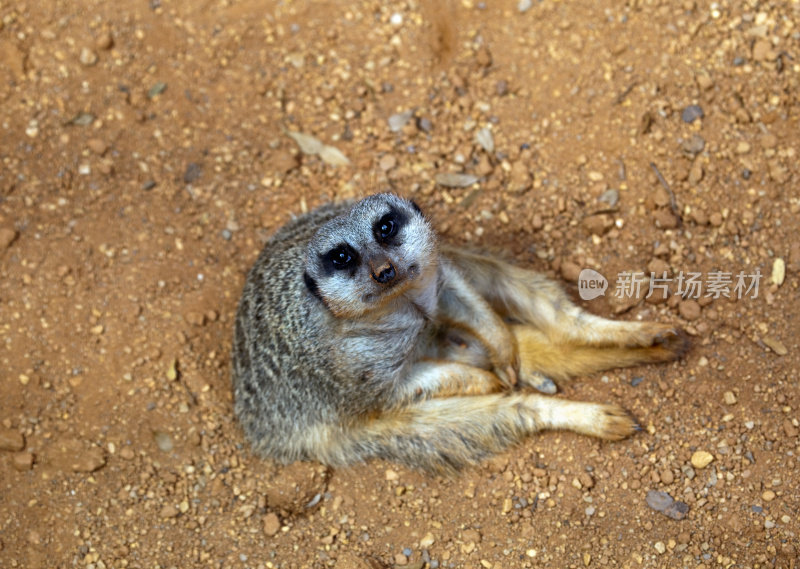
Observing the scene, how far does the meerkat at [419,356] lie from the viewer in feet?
8.86

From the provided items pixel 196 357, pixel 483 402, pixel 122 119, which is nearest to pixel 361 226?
pixel 483 402

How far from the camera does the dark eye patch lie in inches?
93.6

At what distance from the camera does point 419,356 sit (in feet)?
9.94

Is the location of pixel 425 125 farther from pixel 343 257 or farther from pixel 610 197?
pixel 343 257

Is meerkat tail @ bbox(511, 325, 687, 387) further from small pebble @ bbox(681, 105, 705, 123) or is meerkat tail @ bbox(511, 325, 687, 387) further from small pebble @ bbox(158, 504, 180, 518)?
small pebble @ bbox(158, 504, 180, 518)

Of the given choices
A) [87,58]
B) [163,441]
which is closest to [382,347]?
[163,441]

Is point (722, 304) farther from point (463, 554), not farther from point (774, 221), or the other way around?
point (463, 554)

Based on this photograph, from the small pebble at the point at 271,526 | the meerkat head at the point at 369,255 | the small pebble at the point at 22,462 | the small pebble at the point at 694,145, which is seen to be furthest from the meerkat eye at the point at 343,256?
the small pebble at the point at 694,145

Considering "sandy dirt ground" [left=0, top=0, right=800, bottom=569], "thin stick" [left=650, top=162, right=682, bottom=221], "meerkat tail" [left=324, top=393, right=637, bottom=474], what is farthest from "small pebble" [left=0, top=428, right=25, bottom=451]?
"thin stick" [left=650, top=162, right=682, bottom=221]

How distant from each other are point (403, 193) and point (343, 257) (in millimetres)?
1136

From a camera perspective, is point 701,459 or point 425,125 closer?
point 701,459

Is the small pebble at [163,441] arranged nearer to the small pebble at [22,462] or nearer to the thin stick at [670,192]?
the small pebble at [22,462]

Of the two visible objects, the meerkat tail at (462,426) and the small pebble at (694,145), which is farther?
the small pebble at (694,145)

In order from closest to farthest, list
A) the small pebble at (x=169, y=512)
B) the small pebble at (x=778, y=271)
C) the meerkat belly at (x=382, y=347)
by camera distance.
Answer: the meerkat belly at (x=382, y=347)
the small pebble at (x=169, y=512)
the small pebble at (x=778, y=271)
